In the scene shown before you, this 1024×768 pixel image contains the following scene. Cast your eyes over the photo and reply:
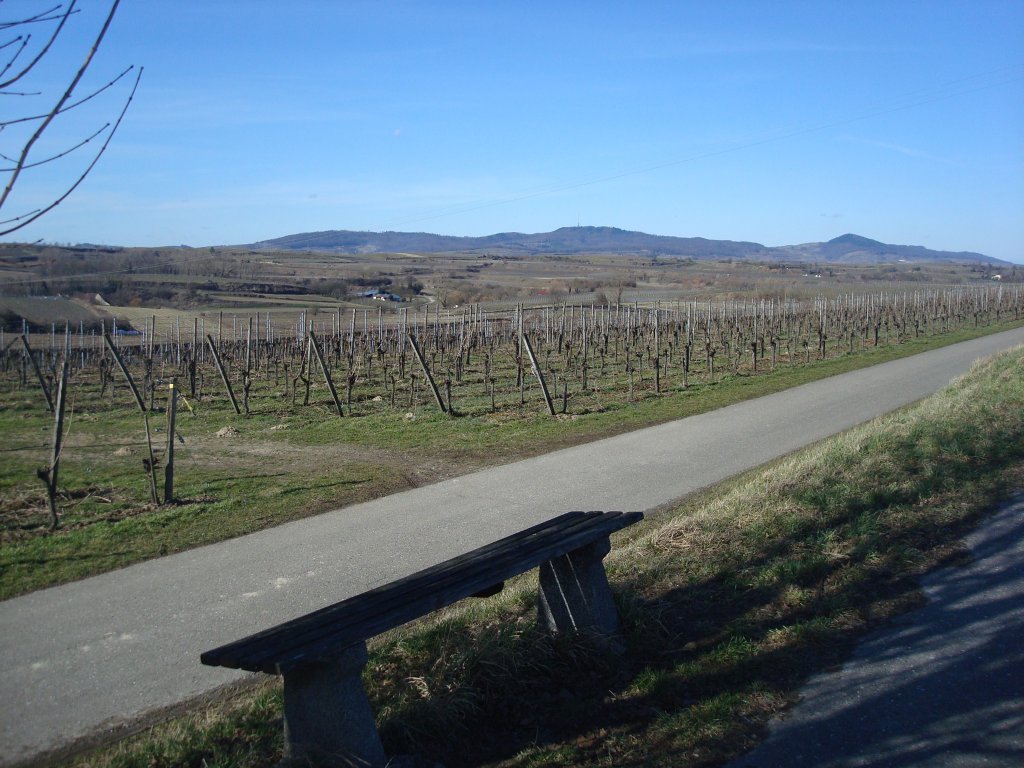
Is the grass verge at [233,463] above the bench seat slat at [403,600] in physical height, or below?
below

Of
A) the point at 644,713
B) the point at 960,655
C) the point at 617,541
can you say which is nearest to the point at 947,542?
the point at 960,655

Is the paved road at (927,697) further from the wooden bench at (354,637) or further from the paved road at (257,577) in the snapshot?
the paved road at (257,577)

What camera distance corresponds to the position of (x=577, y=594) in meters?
4.46

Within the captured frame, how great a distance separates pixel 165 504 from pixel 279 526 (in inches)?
64.3

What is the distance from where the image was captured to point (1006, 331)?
116 feet

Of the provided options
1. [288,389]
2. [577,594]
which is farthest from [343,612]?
[288,389]

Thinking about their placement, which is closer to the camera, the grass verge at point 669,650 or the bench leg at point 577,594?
the grass verge at point 669,650

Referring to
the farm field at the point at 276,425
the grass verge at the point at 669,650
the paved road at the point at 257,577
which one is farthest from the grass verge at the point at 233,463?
the grass verge at the point at 669,650

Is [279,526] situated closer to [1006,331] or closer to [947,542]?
[947,542]

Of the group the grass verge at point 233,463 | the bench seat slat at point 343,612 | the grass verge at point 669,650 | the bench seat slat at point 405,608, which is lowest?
the grass verge at point 233,463

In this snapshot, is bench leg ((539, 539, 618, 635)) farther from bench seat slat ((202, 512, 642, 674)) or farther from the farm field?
the farm field

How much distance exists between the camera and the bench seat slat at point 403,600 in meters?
3.12

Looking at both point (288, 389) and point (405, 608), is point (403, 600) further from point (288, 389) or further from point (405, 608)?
point (288, 389)

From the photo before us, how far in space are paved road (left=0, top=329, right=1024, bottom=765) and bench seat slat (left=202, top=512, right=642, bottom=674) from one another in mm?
1362
